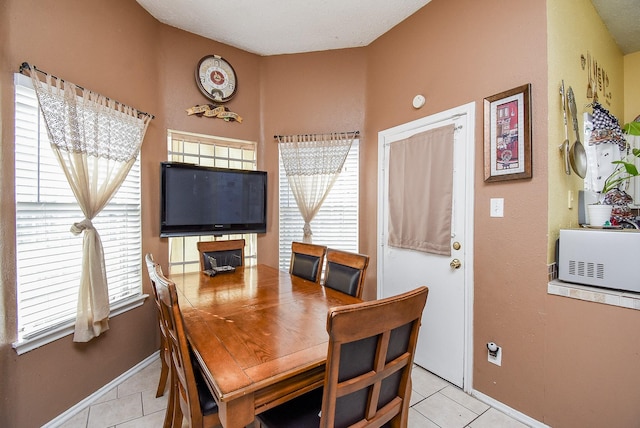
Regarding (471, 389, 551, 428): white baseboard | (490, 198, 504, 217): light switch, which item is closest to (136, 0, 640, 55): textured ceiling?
(490, 198, 504, 217): light switch

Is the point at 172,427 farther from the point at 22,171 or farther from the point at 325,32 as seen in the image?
the point at 325,32

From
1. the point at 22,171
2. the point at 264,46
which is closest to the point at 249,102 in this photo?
the point at 264,46

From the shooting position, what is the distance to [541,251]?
5.57ft

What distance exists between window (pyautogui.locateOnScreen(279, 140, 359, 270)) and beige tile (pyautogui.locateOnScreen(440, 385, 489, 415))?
1529 mm

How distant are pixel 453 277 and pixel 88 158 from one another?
9.31 ft

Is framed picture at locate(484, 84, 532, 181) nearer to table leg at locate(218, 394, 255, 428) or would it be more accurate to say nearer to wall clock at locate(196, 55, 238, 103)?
table leg at locate(218, 394, 255, 428)

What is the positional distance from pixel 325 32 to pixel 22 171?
2730 millimetres

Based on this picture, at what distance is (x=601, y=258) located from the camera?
151 cm

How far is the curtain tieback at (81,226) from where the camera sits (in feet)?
6.11

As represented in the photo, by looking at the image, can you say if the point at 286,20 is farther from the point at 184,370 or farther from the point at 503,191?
the point at 184,370

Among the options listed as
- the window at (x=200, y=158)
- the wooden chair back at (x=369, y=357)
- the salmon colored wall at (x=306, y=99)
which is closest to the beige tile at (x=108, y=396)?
the window at (x=200, y=158)

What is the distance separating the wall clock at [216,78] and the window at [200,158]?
458 mm

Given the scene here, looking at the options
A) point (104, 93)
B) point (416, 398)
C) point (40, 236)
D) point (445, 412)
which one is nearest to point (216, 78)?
point (104, 93)

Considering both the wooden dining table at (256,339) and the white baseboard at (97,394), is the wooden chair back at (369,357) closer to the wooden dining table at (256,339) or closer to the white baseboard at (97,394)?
the wooden dining table at (256,339)
